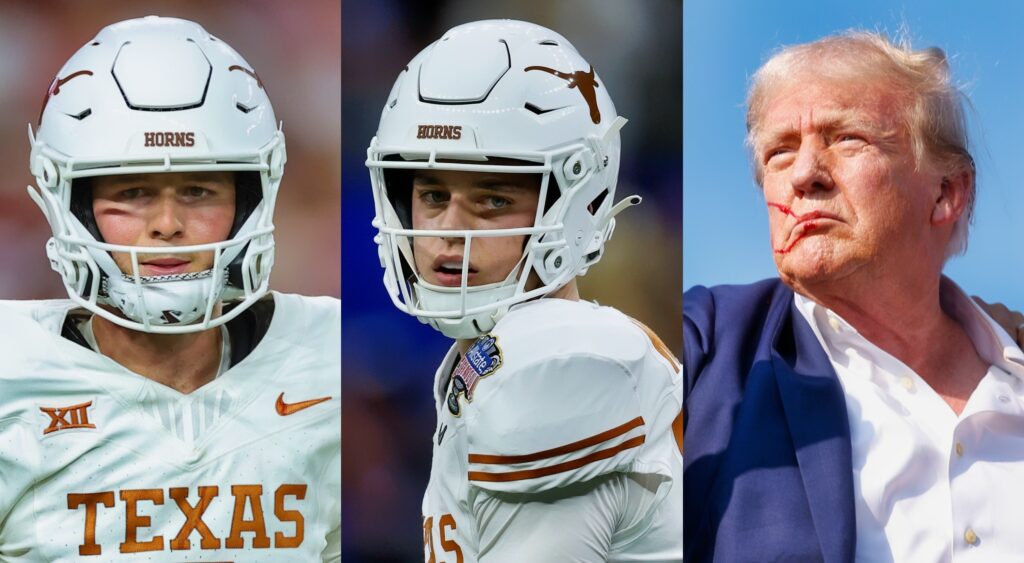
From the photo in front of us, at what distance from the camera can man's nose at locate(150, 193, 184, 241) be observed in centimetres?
282

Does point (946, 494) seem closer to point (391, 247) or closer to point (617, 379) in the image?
point (617, 379)

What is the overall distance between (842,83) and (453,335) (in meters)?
1.08

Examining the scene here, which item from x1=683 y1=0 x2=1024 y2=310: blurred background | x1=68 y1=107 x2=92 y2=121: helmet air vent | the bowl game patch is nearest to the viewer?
the bowl game patch

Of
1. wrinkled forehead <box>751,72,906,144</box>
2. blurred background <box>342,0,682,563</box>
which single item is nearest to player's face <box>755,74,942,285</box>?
wrinkled forehead <box>751,72,906,144</box>

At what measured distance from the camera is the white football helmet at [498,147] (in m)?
2.76

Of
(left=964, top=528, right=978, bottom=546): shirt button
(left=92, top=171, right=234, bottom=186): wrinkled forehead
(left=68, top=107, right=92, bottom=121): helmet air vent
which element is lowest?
(left=964, top=528, right=978, bottom=546): shirt button

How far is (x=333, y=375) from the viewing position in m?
3.00

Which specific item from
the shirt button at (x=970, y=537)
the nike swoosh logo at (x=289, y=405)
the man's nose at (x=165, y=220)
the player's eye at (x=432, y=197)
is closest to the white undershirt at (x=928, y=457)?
the shirt button at (x=970, y=537)

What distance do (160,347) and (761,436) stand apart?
54.8 inches

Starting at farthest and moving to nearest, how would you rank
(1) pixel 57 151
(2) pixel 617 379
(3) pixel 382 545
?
1. (3) pixel 382 545
2. (1) pixel 57 151
3. (2) pixel 617 379

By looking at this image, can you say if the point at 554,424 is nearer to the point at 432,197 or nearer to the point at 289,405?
the point at 432,197

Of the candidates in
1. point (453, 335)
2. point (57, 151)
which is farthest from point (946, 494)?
point (57, 151)

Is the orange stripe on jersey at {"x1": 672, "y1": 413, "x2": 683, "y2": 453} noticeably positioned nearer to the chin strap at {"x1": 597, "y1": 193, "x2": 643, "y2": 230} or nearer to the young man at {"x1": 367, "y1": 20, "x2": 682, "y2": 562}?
the young man at {"x1": 367, "y1": 20, "x2": 682, "y2": 562}

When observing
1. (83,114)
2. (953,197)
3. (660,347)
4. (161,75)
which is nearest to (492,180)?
(660,347)
